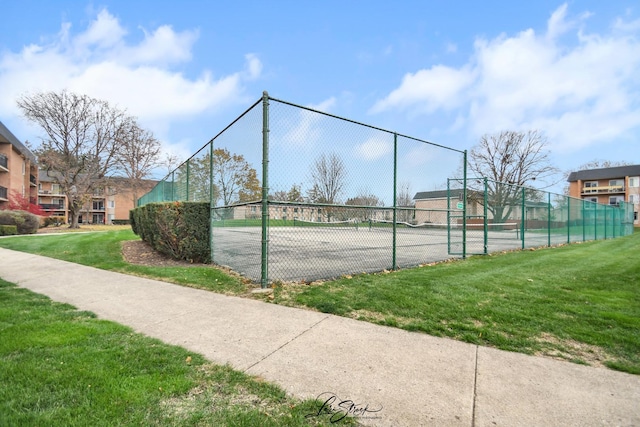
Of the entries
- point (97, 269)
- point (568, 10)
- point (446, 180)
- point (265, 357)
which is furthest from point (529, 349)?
point (568, 10)

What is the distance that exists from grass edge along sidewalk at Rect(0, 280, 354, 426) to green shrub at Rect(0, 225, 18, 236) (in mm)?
19515

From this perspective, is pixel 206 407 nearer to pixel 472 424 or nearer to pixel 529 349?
pixel 472 424

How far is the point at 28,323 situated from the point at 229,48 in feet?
30.7

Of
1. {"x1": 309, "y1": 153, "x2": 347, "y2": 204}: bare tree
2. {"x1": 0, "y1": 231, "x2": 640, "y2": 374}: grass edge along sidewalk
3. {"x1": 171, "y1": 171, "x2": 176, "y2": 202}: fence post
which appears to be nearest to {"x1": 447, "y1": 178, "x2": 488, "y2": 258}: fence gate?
{"x1": 0, "y1": 231, "x2": 640, "y2": 374}: grass edge along sidewalk

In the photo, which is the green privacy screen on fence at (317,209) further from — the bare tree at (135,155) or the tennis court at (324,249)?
the bare tree at (135,155)

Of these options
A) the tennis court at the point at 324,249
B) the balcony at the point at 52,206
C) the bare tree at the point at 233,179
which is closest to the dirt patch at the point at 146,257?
the tennis court at the point at 324,249

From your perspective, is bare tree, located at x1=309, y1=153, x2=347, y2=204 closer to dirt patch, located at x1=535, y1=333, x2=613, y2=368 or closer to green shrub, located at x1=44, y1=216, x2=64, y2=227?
dirt patch, located at x1=535, y1=333, x2=613, y2=368

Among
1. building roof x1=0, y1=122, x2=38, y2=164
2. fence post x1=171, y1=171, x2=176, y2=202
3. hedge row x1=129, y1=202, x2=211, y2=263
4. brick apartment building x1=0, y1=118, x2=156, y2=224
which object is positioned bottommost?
hedge row x1=129, y1=202, x2=211, y2=263

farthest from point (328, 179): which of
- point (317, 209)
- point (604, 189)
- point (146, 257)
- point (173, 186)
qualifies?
point (604, 189)

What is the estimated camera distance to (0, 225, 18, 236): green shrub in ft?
56.5

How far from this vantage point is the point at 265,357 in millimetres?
2752

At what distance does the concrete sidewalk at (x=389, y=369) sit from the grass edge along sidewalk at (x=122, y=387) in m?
0.20

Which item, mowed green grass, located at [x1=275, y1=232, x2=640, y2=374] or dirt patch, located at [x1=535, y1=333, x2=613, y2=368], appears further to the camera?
mowed green grass, located at [x1=275, y1=232, x2=640, y2=374]

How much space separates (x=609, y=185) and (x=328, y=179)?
6892 cm
